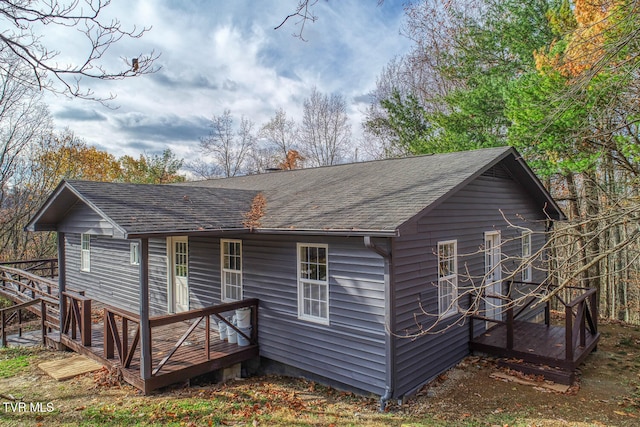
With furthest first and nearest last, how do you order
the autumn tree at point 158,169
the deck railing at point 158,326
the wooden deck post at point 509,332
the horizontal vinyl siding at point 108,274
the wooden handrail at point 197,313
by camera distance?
the autumn tree at point 158,169 → the horizontal vinyl siding at point 108,274 → the wooden deck post at point 509,332 → the deck railing at point 158,326 → the wooden handrail at point 197,313

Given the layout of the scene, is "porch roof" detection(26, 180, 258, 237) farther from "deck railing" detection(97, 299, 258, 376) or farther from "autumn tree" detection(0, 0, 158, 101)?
"autumn tree" detection(0, 0, 158, 101)

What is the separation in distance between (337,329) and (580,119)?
7.52 m

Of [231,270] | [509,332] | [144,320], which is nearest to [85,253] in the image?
[231,270]

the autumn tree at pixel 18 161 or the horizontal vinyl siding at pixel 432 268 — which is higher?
the autumn tree at pixel 18 161

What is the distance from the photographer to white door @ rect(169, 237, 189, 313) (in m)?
9.42

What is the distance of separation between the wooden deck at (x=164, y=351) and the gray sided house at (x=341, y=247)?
0.56 metres

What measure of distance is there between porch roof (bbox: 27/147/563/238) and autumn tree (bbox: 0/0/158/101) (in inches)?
94.4

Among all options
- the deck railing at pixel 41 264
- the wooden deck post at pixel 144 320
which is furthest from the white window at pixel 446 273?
the deck railing at pixel 41 264

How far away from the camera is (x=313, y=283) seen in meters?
6.77

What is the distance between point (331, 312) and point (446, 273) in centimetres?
242

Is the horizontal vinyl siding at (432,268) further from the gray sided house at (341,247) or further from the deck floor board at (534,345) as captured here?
the deck floor board at (534,345)

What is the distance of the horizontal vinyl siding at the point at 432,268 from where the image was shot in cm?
606

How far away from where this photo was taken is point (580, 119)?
8930mm

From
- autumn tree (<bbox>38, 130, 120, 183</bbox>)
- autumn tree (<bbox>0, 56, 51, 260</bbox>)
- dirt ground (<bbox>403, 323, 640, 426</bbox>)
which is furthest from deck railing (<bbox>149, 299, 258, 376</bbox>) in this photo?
autumn tree (<bbox>38, 130, 120, 183</bbox>)
